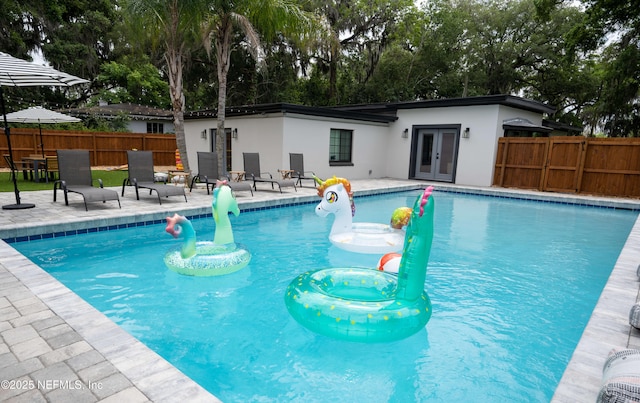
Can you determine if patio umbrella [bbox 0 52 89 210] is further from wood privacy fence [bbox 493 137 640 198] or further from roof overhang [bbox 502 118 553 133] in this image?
wood privacy fence [bbox 493 137 640 198]

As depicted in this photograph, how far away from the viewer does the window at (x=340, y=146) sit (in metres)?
15.0

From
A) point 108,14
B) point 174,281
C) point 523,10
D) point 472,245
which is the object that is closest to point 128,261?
point 174,281

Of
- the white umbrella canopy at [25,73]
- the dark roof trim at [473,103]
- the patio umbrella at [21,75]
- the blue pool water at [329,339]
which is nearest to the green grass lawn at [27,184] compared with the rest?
the patio umbrella at [21,75]

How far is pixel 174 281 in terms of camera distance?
4750mm

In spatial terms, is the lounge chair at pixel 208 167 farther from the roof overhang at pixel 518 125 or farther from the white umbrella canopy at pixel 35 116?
the roof overhang at pixel 518 125

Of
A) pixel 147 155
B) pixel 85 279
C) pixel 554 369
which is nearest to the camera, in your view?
pixel 554 369

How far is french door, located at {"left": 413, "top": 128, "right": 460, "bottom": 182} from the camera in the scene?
15.8 m

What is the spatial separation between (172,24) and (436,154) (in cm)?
1121

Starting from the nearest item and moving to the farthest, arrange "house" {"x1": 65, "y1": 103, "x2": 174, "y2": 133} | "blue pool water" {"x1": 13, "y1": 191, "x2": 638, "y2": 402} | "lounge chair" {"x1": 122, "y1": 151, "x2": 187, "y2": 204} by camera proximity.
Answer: "blue pool water" {"x1": 13, "y1": 191, "x2": 638, "y2": 402}, "lounge chair" {"x1": 122, "y1": 151, "x2": 187, "y2": 204}, "house" {"x1": 65, "y1": 103, "x2": 174, "y2": 133}

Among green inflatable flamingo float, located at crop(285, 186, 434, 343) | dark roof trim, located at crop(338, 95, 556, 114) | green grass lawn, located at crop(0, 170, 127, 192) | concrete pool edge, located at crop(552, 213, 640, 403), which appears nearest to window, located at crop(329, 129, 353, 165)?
dark roof trim, located at crop(338, 95, 556, 114)

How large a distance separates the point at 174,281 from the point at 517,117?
15.3 m

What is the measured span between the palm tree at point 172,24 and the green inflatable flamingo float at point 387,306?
333 inches

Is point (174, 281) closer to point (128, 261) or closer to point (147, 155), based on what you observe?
point (128, 261)

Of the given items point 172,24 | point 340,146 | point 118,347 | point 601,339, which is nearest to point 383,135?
point 340,146
